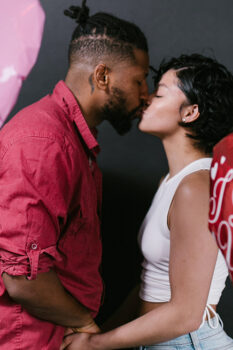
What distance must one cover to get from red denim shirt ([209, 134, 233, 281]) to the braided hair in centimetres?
70

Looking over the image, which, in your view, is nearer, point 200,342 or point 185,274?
point 185,274

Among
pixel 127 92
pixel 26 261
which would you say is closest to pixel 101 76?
pixel 127 92

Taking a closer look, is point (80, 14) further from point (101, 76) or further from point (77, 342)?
point (77, 342)

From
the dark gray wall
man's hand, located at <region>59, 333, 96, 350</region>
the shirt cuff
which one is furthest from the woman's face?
man's hand, located at <region>59, 333, 96, 350</region>

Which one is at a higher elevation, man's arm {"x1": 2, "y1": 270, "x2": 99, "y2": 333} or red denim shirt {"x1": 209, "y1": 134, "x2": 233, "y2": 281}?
red denim shirt {"x1": 209, "y1": 134, "x2": 233, "y2": 281}

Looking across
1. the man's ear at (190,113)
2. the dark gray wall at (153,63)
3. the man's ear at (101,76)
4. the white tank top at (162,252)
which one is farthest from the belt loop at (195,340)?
the man's ear at (101,76)

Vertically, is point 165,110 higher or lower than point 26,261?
higher

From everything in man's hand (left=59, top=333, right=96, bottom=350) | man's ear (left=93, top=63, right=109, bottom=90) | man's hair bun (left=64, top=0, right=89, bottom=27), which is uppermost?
man's hair bun (left=64, top=0, right=89, bottom=27)

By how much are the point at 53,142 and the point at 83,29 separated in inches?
17.5

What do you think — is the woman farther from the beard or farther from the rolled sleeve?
the rolled sleeve

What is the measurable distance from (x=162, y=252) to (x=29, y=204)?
417mm

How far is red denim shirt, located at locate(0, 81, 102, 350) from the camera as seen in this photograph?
80cm

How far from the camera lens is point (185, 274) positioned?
2.87ft

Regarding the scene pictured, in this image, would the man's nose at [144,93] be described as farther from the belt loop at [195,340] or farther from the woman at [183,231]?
the belt loop at [195,340]
